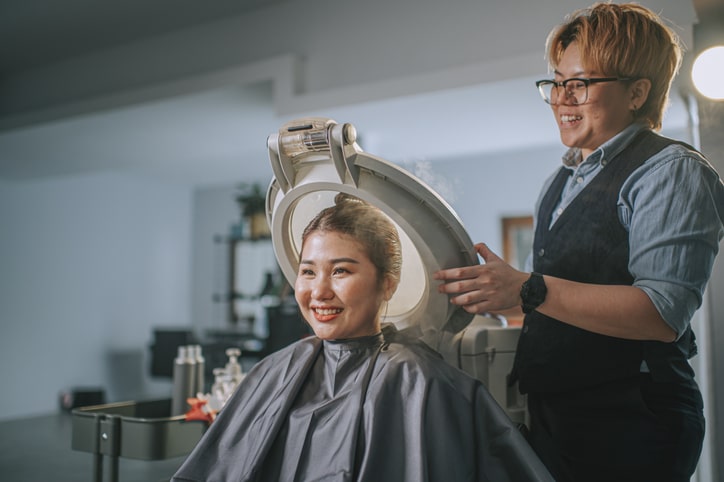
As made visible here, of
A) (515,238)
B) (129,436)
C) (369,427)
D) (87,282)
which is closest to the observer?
(369,427)

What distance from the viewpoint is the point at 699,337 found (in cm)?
203

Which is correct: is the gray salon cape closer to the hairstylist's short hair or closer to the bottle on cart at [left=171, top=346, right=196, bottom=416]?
the hairstylist's short hair

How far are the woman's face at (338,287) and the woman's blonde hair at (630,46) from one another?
0.54 metres

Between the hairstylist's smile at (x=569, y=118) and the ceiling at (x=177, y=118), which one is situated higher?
the ceiling at (x=177, y=118)

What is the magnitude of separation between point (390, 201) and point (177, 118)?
3.54m

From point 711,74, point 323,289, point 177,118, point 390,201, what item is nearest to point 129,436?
point 323,289

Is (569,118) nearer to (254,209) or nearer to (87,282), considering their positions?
(254,209)

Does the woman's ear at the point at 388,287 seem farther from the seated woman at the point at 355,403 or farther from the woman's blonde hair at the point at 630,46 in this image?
the woman's blonde hair at the point at 630,46

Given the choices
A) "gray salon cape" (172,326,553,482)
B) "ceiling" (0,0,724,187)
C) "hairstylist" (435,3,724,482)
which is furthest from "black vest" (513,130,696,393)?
"ceiling" (0,0,724,187)

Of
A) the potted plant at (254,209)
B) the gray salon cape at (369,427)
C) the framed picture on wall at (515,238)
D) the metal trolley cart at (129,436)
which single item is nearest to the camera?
the gray salon cape at (369,427)

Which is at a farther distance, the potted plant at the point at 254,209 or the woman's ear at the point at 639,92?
the potted plant at the point at 254,209

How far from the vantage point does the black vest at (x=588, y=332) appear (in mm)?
1098

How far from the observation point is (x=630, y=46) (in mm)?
1114

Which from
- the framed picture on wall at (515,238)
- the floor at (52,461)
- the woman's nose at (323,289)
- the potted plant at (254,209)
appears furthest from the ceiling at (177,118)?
the floor at (52,461)
